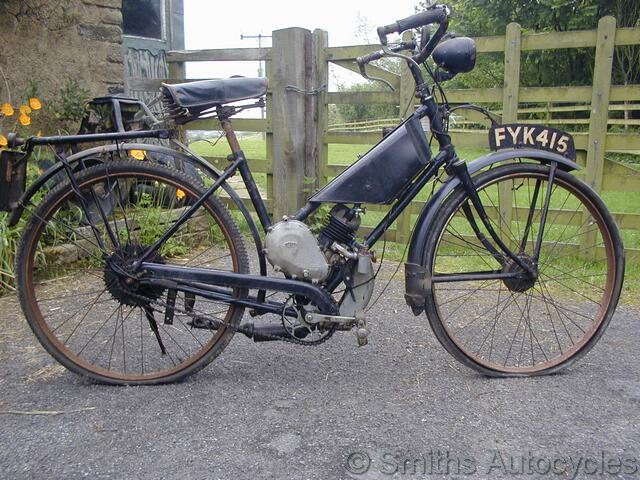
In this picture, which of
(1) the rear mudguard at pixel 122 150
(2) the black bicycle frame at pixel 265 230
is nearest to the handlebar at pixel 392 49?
(2) the black bicycle frame at pixel 265 230

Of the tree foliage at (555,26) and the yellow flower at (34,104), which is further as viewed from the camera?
the tree foliage at (555,26)

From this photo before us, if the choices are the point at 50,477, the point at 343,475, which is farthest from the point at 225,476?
the point at 50,477

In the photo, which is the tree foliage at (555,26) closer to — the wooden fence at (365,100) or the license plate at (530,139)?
the wooden fence at (365,100)

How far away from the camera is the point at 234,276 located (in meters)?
2.71

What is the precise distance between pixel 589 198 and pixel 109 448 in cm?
231

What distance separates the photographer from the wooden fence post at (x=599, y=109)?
4.49 m

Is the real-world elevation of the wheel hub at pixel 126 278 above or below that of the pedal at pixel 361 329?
above

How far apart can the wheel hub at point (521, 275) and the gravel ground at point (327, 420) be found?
434 millimetres

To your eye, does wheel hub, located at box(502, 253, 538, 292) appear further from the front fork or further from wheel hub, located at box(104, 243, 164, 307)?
wheel hub, located at box(104, 243, 164, 307)

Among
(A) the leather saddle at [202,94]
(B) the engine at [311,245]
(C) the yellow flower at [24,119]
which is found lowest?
(B) the engine at [311,245]

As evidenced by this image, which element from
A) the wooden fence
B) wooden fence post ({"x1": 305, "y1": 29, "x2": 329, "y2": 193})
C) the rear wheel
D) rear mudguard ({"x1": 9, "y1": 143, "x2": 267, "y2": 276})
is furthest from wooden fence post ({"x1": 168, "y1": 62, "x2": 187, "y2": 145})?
rear mudguard ({"x1": 9, "y1": 143, "x2": 267, "y2": 276})

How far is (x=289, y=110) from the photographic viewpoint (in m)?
5.18

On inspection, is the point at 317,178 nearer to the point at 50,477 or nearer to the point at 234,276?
the point at 234,276

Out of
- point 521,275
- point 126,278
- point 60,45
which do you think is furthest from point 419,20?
point 60,45
